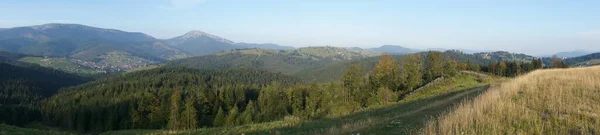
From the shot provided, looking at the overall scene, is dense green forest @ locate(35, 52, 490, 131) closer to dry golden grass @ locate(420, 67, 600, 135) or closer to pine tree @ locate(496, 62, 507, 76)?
pine tree @ locate(496, 62, 507, 76)

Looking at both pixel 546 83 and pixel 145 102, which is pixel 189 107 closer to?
pixel 145 102

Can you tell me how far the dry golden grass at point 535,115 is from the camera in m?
8.93

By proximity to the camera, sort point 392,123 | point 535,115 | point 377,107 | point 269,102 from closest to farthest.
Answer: point 535,115 → point 392,123 → point 377,107 → point 269,102

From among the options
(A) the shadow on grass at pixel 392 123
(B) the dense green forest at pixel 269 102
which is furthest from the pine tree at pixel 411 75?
(A) the shadow on grass at pixel 392 123

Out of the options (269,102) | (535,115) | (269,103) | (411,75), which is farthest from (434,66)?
(535,115)

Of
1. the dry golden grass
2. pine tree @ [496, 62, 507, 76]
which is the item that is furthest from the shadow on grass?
pine tree @ [496, 62, 507, 76]

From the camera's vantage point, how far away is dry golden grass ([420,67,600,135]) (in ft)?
29.3

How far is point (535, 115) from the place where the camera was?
1040 centimetres

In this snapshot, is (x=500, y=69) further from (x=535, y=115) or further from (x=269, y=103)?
(x=535, y=115)

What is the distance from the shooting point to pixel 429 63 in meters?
88.8

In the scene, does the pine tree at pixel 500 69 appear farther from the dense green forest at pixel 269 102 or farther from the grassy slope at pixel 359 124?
the grassy slope at pixel 359 124

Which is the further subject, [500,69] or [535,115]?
[500,69]

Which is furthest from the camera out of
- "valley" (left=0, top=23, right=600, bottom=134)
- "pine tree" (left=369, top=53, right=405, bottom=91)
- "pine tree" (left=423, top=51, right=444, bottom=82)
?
"pine tree" (left=423, top=51, right=444, bottom=82)

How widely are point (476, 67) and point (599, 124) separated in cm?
12013
